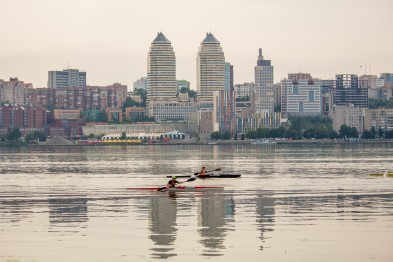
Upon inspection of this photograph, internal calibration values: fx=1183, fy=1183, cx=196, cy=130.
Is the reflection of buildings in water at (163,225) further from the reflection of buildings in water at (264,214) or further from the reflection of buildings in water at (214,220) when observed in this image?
the reflection of buildings in water at (264,214)

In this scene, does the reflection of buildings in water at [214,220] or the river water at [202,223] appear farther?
the reflection of buildings in water at [214,220]

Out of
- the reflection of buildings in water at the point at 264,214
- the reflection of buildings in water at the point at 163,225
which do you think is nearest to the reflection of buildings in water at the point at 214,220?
the reflection of buildings in water at the point at 163,225

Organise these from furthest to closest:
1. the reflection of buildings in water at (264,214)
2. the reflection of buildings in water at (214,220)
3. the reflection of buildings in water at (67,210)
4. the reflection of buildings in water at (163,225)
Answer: the reflection of buildings in water at (67,210) → the reflection of buildings in water at (264,214) → the reflection of buildings in water at (214,220) → the reflection of buildings in water at (163,225)

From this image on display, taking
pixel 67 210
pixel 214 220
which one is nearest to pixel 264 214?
pixel 214 220

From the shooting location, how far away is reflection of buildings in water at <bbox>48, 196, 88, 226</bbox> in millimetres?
44450

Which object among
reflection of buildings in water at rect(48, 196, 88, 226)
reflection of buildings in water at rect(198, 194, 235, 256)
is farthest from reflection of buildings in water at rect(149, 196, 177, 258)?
reflection of buildings in water at rect(48, 196, 88, 226)

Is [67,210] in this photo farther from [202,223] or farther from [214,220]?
[202,223]

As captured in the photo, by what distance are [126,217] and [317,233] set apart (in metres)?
9.14

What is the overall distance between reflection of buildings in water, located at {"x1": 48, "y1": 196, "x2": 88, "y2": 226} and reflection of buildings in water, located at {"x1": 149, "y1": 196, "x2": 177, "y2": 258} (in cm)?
283

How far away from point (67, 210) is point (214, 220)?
25.7 ft

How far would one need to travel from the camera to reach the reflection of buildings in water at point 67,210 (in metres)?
44.5

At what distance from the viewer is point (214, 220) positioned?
146 ft

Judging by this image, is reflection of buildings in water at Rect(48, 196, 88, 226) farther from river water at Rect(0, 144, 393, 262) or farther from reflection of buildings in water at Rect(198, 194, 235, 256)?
reflection of buildings in water at Rect(198, 194, 235, 256)

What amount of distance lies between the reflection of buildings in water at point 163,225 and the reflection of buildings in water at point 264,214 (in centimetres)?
302
